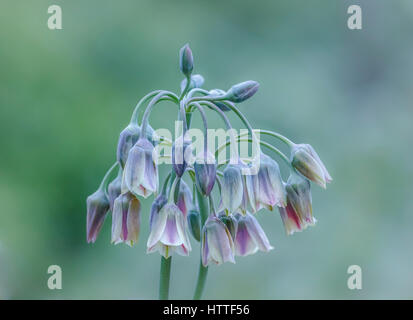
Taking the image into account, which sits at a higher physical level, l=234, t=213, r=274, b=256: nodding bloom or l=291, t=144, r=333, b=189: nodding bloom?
l=291, t=144, r=333, b=189: nodding bloom

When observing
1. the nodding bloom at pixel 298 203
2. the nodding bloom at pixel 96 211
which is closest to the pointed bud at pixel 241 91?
the nodding bloom at pixel 298 203

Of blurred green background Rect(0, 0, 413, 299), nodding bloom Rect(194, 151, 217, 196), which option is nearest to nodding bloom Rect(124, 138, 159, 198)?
nodding bloom Rect(194, 151, 217, 196)

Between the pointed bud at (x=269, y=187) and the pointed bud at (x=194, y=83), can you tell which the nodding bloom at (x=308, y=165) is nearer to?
the pointed bud at (x=269, y=187)

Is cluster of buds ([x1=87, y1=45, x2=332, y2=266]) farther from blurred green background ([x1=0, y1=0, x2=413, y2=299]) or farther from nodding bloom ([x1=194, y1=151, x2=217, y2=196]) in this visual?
blurred green background ([x1=0, y1=0, x2=413, y2=299])

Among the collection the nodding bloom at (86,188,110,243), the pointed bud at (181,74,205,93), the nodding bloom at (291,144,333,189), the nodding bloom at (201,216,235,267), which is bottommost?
the nodding bloom at (201,216,235,267)

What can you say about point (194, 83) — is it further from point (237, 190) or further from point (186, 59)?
point (237, 190)

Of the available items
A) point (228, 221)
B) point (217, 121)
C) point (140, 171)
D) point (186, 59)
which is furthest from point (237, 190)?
point (217, 121)

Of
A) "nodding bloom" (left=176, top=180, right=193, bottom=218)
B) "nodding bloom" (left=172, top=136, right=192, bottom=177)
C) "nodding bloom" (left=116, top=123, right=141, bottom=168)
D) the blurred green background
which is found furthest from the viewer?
the blurred green background

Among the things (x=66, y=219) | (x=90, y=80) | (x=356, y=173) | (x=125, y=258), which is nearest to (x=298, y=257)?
(x=356, y=173)

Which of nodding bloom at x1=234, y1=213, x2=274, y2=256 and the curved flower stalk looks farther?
nodding bloom at x1=234, y1=213, x2=274, y2=256
